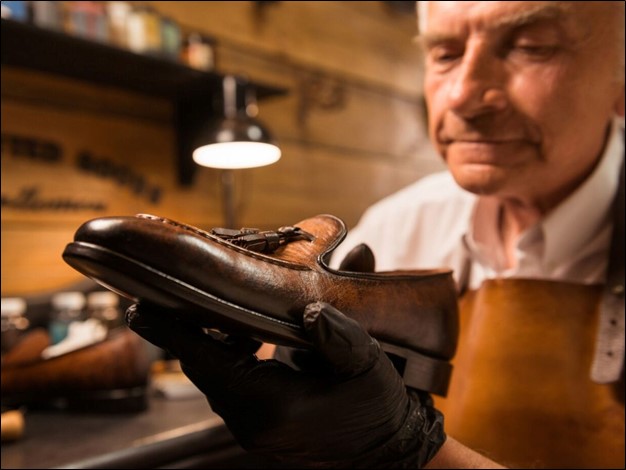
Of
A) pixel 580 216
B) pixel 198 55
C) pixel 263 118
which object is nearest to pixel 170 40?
pixel 198 55

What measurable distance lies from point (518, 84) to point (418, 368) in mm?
426

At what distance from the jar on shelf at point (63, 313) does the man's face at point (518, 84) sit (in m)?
0.79

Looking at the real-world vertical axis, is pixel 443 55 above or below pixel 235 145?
above

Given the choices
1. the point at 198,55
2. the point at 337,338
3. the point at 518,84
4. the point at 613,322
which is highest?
the point at 198,55

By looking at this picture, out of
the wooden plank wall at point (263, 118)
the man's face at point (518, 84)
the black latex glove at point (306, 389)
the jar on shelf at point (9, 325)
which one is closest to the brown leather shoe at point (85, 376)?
the jar on shelf at point (9, 325)

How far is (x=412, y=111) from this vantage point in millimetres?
1974

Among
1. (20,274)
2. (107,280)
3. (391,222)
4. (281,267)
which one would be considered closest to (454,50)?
(391,222)

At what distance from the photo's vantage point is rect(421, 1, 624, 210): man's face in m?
0.82

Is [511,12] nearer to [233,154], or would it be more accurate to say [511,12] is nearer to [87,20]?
[233,154]

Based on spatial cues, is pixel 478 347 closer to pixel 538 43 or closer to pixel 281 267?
pixel 538 43

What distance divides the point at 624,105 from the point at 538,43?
25 centimetres

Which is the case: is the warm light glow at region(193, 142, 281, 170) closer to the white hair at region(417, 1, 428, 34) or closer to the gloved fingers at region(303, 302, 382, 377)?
the white hair at region(417, 1, 428, 34)

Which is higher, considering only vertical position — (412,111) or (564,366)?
(412,111)

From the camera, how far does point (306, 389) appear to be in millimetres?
483
